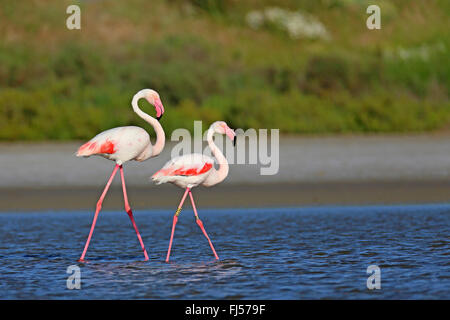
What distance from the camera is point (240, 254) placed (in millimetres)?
11078

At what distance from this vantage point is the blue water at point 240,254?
8.95 metres

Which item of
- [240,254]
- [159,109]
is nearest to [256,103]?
[240,254]

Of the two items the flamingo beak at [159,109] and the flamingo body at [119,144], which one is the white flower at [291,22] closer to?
the flamingo body at [119,144]

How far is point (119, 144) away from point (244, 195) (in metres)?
5.27

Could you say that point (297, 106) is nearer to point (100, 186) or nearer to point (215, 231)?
point (100, 186)

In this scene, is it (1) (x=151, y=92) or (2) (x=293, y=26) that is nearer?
(1) (x=151, y=92)

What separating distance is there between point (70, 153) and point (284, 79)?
38.5 feet

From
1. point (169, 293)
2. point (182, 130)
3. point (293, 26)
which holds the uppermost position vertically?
point (293, 26)

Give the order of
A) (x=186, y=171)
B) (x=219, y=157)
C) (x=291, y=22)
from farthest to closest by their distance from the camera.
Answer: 1. (x=291, y=22)
2. (x=219, y=157)
3. (x=186, y=171)

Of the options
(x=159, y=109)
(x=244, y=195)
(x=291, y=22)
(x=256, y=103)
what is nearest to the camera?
(x=159, y=109)

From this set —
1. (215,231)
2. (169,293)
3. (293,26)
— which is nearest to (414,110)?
(215,231)

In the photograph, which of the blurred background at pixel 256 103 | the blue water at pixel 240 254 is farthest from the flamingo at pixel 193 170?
the blurred background at pixel 256 103

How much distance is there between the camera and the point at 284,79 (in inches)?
1204

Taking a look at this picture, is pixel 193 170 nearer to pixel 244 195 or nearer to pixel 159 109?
pixel 159 109
